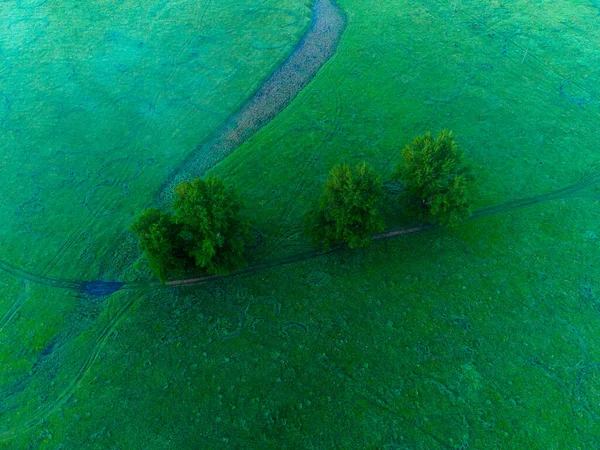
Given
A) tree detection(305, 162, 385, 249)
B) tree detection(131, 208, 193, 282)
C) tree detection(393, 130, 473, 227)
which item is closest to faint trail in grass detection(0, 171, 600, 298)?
tree detection(305, 162, 385, 249)

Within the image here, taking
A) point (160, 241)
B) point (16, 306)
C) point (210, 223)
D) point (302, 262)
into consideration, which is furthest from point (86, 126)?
point (302, 262)

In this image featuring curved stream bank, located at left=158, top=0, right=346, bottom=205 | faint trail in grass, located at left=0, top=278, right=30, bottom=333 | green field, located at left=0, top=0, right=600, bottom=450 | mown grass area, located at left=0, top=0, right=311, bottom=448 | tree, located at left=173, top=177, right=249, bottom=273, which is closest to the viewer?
green field, located at left=0, top=0, right=600, bottom=450

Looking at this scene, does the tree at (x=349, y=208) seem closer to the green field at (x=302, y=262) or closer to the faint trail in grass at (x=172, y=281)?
the faint trail in grass at (x=172, y=281)

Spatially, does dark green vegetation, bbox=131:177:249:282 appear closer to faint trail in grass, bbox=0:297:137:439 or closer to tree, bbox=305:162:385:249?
faint trail in grass, bbox=0:297:137:439

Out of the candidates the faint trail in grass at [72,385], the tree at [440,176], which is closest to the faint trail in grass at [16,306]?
the faint trail in grass at [72,385]

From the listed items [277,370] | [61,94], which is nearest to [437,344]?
[277,370]

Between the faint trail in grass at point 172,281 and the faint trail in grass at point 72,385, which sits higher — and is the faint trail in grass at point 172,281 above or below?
above

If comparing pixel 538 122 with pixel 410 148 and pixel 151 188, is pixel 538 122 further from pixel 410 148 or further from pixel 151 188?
pixel 151 188
